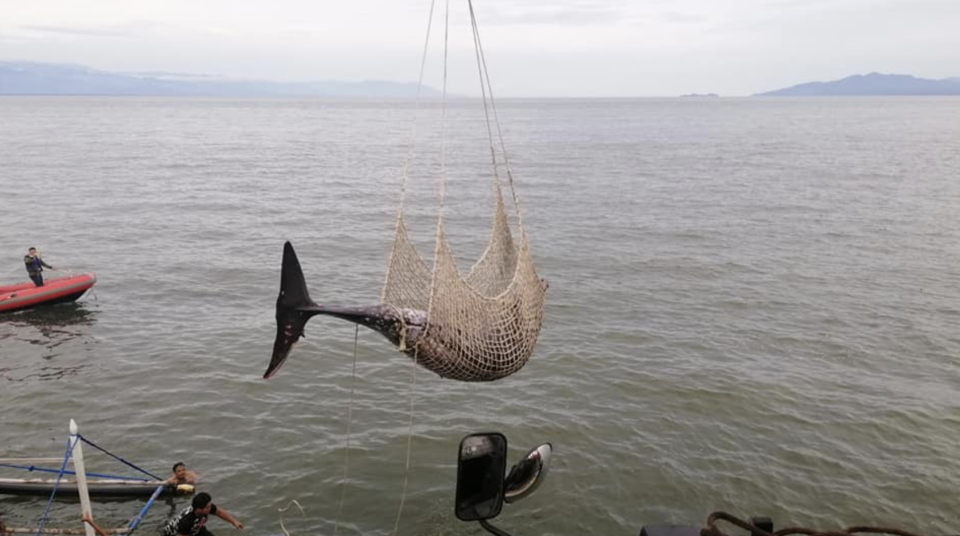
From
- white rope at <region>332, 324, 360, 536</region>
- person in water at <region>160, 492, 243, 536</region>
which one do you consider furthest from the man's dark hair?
white rope at <region>332, 324, 360, 536</region>

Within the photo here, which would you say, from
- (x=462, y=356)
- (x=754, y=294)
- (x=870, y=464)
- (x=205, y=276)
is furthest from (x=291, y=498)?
(x=754, y=294)

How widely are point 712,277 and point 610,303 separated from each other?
14.3 ft

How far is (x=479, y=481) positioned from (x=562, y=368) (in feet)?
40.3

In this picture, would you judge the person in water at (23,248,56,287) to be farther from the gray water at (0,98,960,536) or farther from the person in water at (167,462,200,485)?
the person in water at (167,462,200,485)

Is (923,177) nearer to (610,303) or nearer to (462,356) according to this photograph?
(610,303)

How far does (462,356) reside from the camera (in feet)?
23.9

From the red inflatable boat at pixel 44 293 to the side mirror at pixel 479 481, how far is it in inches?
744

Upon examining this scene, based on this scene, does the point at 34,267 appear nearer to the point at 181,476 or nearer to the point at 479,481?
the point at 181,476

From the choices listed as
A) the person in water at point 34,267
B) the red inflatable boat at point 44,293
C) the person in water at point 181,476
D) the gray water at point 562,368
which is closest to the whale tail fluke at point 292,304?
the gray water at point 562,368

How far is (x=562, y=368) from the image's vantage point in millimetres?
15617

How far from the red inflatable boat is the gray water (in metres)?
0.39

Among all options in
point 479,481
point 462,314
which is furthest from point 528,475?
point 462,314

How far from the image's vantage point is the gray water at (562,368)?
36.4ft

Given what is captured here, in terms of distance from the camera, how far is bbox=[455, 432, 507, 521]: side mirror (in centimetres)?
346
